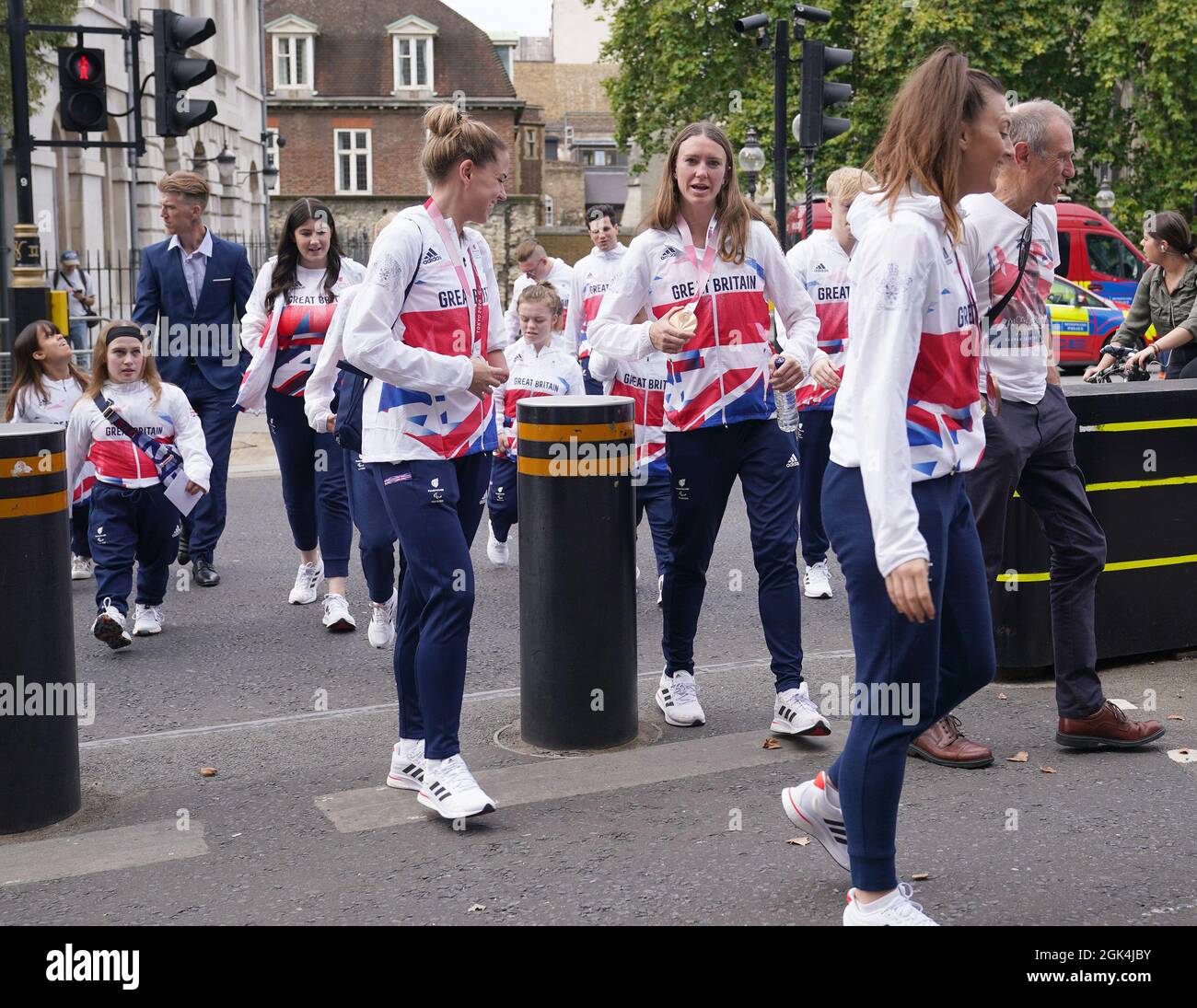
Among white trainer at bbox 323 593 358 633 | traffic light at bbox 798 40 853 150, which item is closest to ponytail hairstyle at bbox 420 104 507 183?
white trainer at bbox 323 593 358 633

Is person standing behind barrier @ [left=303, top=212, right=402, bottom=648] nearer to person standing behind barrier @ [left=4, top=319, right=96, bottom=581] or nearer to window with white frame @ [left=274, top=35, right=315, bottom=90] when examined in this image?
person standing behind barrier @ [left=4, top=319, right=96, bottom=581]

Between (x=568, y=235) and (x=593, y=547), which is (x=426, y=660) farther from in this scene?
(x=568, y=235)

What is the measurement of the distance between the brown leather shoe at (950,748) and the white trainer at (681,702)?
0.84 meters

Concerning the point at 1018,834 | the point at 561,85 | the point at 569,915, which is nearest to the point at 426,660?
the point at 569,915

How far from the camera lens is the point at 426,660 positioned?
4.61m

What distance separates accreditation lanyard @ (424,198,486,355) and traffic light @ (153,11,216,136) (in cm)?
883

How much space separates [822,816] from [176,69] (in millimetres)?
11013

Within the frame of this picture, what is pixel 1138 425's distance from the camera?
602 centimetres

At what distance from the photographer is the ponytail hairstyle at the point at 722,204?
5395 millimetres

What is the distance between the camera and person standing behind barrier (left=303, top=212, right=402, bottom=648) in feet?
19.8

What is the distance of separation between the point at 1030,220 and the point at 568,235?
57.1 m

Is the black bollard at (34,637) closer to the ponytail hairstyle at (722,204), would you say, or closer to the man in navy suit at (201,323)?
the ponytail hairstyle at (722,204)

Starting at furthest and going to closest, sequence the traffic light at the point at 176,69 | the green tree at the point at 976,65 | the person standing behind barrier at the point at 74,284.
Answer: the green tree at the point at 976,65 < the person standing behind barrier at the point at 74,284 < the traffic light at the point at 176,69

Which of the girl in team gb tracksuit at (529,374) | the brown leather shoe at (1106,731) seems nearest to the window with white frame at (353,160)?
the girl in team gb tracksuit at (529,374)
